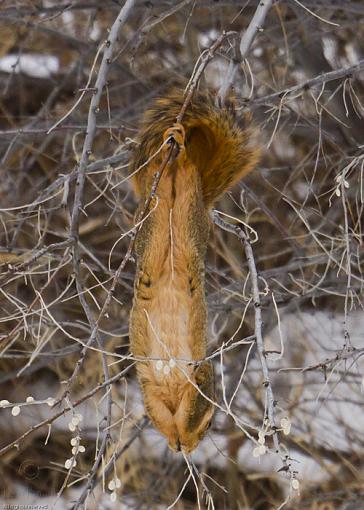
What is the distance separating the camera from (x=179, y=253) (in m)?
2.01

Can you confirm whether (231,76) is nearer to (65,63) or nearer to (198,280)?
(198,280)

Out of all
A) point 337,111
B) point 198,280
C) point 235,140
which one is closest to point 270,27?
point 337,111

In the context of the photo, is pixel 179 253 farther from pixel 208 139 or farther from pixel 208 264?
pixel 208 264

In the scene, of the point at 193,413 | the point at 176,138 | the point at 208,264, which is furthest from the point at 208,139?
the point at 208,264

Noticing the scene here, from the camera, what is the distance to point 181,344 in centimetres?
202

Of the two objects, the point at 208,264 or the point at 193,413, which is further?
the point at 208,264

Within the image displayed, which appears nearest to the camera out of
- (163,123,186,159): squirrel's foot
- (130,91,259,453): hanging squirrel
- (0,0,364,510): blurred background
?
(163,123,186,159): squirrel's foot

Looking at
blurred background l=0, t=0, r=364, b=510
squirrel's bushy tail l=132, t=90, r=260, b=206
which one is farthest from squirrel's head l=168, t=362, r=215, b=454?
blurred background l=0, t=0, r=364, b=510

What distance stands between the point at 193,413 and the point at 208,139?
70 centimetres

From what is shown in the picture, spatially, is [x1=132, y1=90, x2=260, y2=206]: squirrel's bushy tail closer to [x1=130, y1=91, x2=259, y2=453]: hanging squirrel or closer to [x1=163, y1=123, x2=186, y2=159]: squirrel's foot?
[x1=130, y1=91, x2=259, y2=453]: hanging squirrel

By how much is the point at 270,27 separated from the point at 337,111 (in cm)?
50

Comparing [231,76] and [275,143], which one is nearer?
[231,76]

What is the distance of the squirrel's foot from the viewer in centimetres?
188

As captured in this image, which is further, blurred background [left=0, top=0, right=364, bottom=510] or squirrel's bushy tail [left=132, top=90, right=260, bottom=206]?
blurred background [left=0, top=0, right=364, bottom=510]
